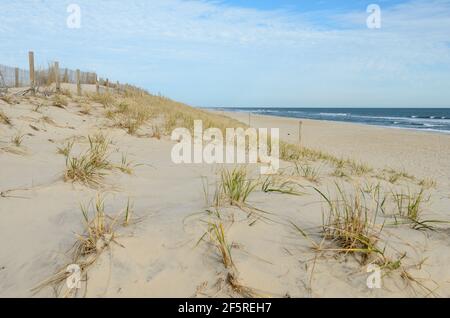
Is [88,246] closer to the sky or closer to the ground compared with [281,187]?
closer to the ground

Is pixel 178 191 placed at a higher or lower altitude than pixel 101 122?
lower

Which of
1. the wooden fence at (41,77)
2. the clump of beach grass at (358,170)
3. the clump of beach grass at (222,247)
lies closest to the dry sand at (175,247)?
the clump of beach grass at (222,247)

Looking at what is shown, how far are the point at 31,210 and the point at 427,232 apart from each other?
2516mm

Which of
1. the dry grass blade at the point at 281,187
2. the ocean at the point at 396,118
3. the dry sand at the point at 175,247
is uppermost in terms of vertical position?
the ocean at the point at 396,118

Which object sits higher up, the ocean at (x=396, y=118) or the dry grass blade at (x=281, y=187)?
the ocean at (x=396, y=118)

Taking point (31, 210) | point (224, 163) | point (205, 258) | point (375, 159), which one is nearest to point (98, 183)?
point (31, 210)

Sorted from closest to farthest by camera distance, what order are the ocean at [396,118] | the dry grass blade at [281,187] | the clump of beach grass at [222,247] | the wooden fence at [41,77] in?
the clump of beach grass at [222,247]
the dry grass blade at [281,187]
the wooden fence at [41,77]
the ocean at [396,118]

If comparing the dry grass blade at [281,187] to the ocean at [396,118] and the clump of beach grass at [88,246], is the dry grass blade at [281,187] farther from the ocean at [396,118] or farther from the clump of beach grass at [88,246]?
the ocean at [396,118]

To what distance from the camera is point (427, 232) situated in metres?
2.05

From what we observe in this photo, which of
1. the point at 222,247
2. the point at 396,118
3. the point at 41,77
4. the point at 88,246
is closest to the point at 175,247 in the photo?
the point at 222,247

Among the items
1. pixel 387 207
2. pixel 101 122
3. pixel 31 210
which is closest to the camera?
pixel 31 210

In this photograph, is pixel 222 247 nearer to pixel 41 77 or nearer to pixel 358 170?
pixel 358 170

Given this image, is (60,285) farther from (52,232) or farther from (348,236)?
(348,236)

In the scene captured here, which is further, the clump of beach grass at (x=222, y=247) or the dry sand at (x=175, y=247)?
the clump of beach grass at (x=222, y=247)
